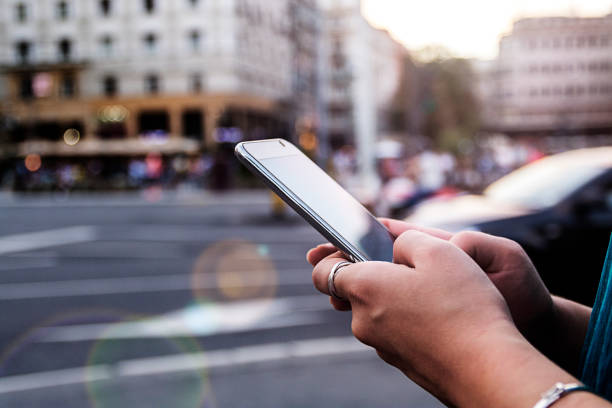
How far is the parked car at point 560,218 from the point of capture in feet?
16.2

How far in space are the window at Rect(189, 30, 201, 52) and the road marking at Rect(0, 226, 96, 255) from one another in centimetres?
584

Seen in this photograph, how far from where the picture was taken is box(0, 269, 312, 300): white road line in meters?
7.71

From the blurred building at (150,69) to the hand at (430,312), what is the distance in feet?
14.8

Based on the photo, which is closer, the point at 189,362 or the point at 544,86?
the point at 189,362

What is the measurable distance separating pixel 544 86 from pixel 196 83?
4977 centimetres

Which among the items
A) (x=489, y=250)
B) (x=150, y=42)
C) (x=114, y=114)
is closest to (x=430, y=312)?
(x=489, y=250)

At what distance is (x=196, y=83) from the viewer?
25.3 meters

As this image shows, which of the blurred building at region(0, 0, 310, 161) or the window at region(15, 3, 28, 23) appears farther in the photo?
the blurred building at region(0, 0, 310, 161)

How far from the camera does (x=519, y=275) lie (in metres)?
1.11

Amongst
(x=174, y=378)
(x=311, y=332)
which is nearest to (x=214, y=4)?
(x=311, y=332)

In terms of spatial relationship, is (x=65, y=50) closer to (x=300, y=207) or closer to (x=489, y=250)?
(x=300, y=207)

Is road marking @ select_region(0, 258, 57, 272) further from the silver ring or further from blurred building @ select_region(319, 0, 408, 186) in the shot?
blurred building @ select_region(319, 0, 408, 186)

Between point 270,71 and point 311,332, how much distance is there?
14.3 m

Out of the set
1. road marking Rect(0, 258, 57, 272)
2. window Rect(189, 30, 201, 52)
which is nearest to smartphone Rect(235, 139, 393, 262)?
road marking Rect(0, 258, 57, 272)
